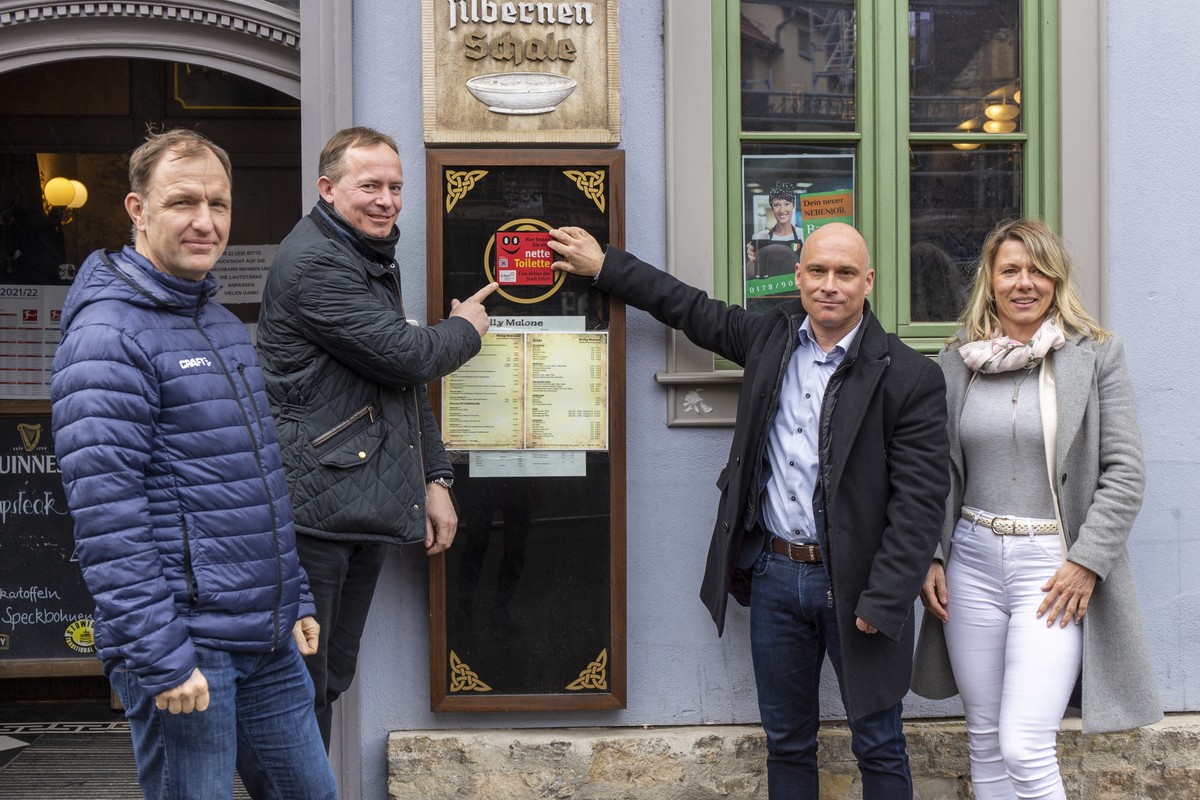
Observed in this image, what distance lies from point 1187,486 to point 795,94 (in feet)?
6.60

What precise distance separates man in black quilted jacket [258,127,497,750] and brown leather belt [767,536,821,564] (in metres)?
1.07

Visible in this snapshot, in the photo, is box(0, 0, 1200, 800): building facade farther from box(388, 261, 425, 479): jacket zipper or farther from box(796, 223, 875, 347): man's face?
box(796, 223, 875, 347): man's face

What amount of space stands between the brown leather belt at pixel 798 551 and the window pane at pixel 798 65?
1579 millimetres

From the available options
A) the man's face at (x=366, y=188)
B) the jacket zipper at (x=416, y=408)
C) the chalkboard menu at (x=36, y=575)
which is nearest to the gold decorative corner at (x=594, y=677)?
the jacket zipper at (x=416, y=408)

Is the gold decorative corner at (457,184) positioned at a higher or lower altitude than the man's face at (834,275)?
higher

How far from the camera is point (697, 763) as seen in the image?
408 cm

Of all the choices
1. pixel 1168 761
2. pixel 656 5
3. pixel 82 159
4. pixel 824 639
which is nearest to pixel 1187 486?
pixel 1168 761

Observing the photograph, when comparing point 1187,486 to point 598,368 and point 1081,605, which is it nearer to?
point 1081,605

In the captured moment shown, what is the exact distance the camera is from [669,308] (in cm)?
381

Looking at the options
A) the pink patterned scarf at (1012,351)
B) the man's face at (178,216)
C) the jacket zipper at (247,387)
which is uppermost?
the man's face at (178,216)

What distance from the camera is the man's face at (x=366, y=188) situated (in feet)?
10.9

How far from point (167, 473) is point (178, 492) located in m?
0.05

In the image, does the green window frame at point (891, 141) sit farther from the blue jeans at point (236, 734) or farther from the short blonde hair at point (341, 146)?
the blue jeans at point (236, 734)

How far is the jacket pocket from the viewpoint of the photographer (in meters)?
3.26
